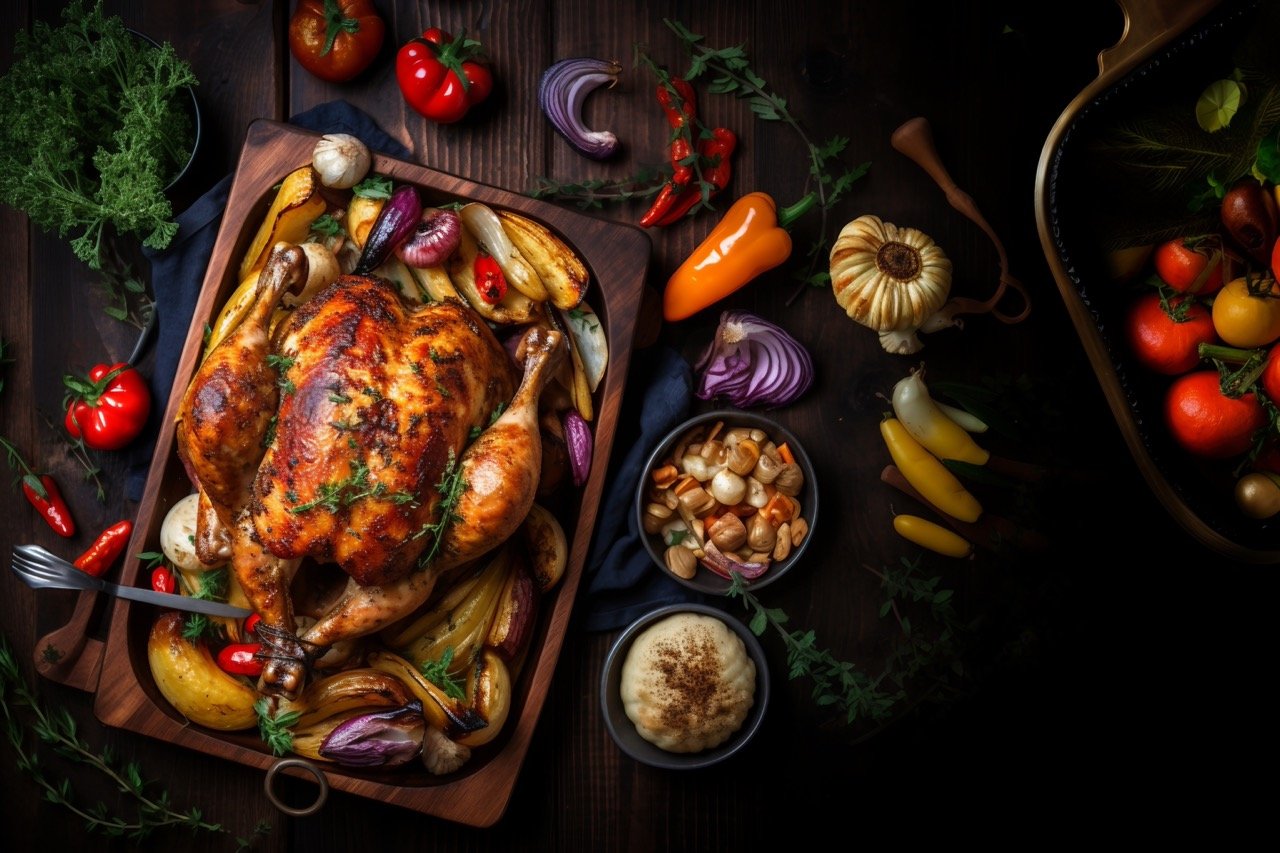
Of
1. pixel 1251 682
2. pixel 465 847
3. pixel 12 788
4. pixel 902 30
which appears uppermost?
pixel 902 30

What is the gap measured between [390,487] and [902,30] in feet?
6.98

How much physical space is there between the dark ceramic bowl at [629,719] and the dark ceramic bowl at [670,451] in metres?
0.09

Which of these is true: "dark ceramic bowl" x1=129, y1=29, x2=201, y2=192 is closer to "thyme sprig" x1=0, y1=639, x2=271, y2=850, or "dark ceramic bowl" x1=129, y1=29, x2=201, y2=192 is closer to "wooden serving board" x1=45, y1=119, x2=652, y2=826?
"wooden serving board" x1=45, y1=119, x2=652, y2=826

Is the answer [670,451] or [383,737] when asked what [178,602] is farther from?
[670,451]

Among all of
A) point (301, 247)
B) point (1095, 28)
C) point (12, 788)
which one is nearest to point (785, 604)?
point (301, 247)

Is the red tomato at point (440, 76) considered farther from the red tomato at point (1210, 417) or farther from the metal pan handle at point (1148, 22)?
the red tomato at point (1210, 417)

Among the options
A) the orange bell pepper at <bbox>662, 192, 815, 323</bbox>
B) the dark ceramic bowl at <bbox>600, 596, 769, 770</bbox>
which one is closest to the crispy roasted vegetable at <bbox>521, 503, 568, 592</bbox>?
the dark ceramic bowl at <bbox>600, 596, 769, 770</bbox>

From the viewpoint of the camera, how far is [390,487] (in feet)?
7.32

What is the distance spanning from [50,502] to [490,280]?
160 centimetres

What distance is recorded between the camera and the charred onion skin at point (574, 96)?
9.36 ft

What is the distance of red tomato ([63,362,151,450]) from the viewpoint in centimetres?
279

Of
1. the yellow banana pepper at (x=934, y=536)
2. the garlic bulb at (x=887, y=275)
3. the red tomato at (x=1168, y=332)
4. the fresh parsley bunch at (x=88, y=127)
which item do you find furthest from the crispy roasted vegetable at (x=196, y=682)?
Result: the red tomato at (x=1168, y=332)

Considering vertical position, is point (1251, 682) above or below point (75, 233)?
below

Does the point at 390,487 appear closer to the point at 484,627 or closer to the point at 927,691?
the point at 484,627
